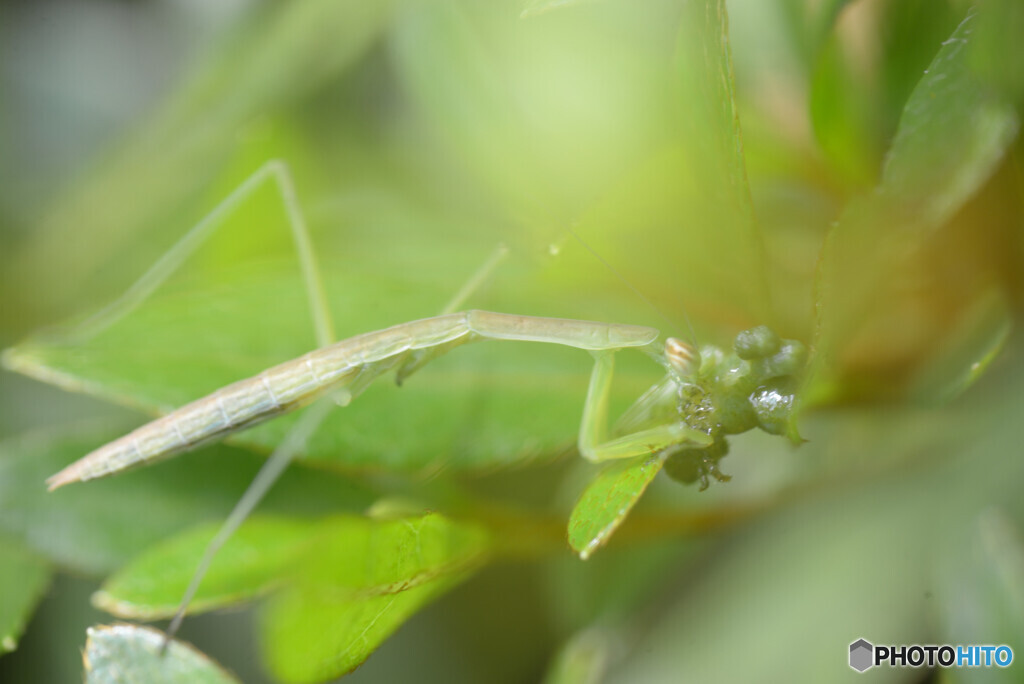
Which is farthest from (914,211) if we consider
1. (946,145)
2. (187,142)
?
(187,142)

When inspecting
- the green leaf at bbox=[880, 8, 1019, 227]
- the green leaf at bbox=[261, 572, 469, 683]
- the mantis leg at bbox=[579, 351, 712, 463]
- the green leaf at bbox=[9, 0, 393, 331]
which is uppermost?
the green leaf at bbox=[9, 0, 393, 331]

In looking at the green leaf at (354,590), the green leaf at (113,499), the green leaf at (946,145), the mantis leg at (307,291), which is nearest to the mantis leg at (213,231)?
the mantis leg at (307,291)

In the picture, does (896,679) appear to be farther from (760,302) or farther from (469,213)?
(469,213)

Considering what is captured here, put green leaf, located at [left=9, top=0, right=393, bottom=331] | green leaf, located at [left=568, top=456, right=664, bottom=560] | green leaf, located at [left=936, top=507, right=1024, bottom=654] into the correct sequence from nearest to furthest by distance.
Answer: green leaf, located at [left=568, top=456, right=664, bottom=560] < green leaf, located at [left=936, top=507, right=1024, bottom=654] < green leaf, located at [left=9, top=0, right=393, bottom=331]

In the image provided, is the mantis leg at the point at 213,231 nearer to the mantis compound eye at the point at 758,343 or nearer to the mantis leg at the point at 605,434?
the mantis leg at the point at 605,434

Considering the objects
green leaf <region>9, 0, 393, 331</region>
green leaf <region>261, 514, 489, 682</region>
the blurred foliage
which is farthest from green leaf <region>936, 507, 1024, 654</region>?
green leaf <region>9, 0, 393, 331</region>

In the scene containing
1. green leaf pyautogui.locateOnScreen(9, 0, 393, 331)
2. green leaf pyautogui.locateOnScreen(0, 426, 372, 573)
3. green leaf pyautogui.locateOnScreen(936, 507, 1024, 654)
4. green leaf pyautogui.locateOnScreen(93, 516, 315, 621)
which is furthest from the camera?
green leaf pyautogui.locateOnScreen(9, 0, 393, 331)

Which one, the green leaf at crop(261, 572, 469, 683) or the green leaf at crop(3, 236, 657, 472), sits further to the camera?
the green leaf at crop(3, 236, 657, 472)

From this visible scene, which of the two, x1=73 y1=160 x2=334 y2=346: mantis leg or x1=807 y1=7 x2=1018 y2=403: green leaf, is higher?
x1=73 y1=160 x2=334 y2=346: mantis leg

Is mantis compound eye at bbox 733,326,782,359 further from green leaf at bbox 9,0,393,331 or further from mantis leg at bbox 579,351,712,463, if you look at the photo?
green leaf at bbox 9,0,393,331
